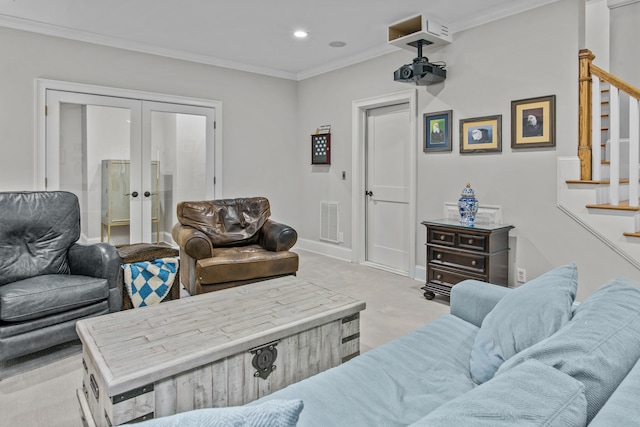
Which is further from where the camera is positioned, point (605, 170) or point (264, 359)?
point (605, 170)

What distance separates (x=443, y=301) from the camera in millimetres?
3756

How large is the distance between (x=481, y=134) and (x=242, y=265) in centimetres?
260

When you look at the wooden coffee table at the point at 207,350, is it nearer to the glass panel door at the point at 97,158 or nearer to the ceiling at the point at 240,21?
the ceiling at the point at 240,21

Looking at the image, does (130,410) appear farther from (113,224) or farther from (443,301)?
(113,224)

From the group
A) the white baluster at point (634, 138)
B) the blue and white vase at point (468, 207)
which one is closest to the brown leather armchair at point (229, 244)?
the blue and white vase at point (468, 207)

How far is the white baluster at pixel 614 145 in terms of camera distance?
9.21 feet

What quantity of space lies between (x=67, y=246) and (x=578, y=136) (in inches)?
160

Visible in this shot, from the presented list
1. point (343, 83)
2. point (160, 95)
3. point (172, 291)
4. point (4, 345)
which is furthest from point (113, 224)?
point (343, 83)

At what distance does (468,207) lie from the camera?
3.69 meters

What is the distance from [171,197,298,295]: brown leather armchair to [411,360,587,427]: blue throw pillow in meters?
2.88

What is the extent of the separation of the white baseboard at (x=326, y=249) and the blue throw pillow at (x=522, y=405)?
4.70 metres

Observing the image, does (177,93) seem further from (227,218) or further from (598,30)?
(598,30)

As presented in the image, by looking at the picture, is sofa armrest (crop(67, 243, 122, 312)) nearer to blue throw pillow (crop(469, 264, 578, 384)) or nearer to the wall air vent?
blue throw pillow (crop(469, 264, 578, 384))

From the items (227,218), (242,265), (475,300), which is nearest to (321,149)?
(227,218)
